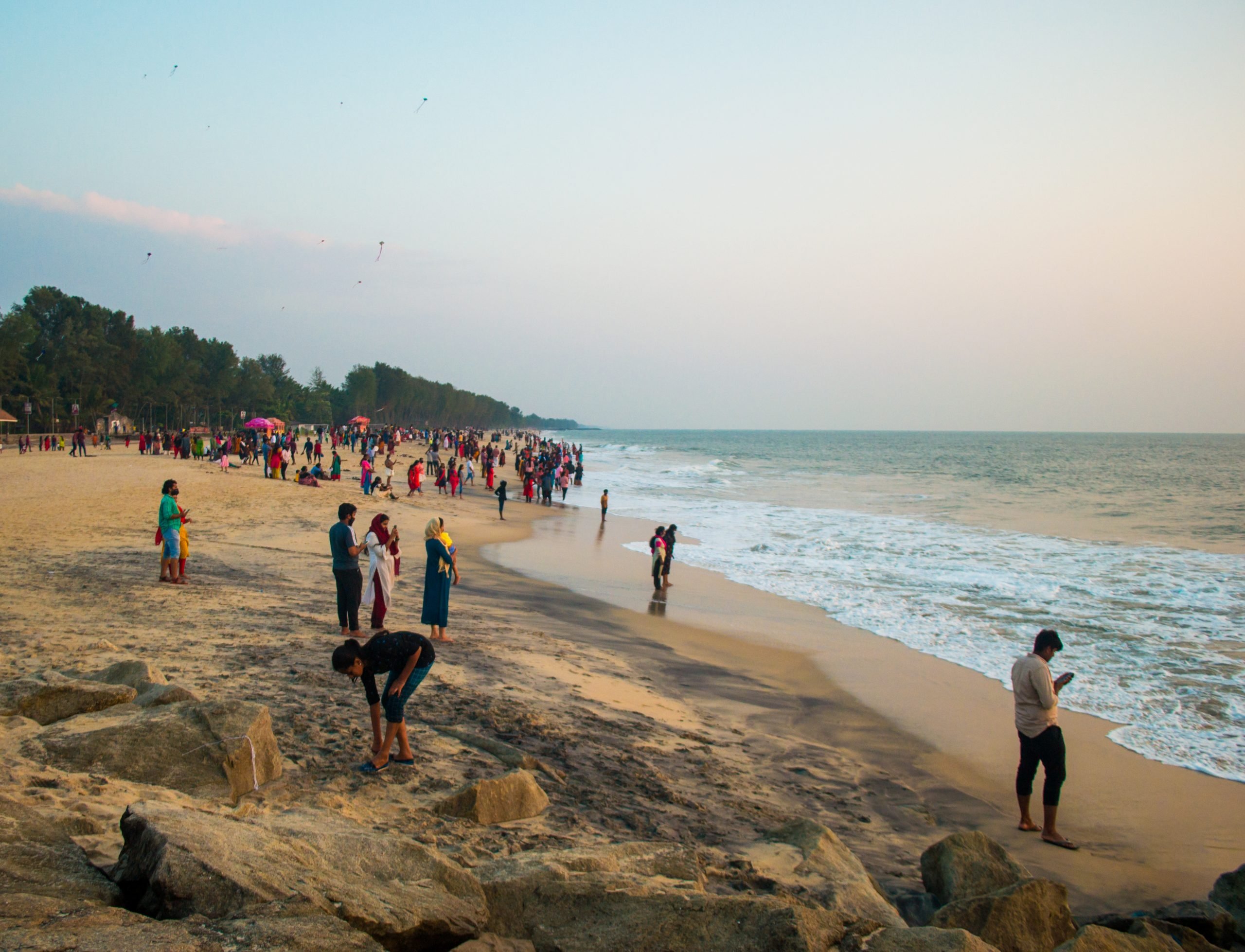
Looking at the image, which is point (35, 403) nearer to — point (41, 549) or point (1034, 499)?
point (41, 549)

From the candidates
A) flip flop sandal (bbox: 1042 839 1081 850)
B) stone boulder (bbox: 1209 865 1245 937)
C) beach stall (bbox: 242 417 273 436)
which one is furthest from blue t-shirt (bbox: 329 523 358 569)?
beach stall (bbox: 242 417 273 436)

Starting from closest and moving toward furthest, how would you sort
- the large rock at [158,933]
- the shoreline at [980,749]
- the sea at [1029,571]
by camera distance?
the large rock at [158,933]
the shoreline at [980,749]
the sea at [1029,571]

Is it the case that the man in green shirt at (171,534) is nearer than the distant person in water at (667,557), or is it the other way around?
the man in green shirt at (171,534)

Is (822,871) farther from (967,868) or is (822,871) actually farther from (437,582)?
(437,582)

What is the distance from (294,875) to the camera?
3.35 m

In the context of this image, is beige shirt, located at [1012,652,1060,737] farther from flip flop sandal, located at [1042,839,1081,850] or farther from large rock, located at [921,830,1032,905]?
large rock, located at [921,830,1032,905]

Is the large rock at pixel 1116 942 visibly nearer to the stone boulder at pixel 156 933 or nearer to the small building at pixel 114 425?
the stone boulder at pixel 156 933

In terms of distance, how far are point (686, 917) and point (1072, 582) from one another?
16.0m

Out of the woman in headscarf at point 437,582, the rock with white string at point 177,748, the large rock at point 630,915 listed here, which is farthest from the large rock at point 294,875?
the woman in headscarf at point 437,582

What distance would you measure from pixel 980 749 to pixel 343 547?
7190 mm

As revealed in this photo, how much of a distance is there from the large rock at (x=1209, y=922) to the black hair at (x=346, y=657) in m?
5.26

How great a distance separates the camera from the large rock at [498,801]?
15.9 feet

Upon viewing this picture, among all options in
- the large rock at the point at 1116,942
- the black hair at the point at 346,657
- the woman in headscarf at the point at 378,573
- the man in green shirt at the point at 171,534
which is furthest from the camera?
the man in green shirt at the point at 171,534

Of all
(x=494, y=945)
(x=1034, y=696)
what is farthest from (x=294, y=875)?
(x=1034, y=696)
